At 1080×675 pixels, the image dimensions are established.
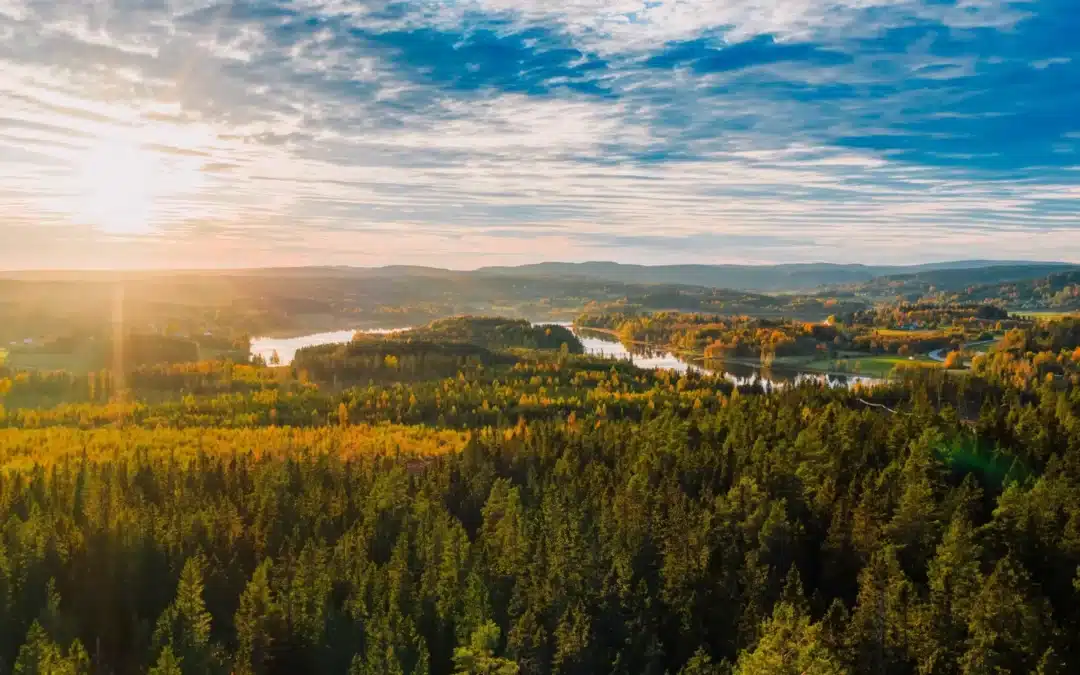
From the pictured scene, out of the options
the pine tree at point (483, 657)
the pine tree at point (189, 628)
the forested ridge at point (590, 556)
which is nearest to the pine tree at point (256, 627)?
the forested ridge at point (590, 556)

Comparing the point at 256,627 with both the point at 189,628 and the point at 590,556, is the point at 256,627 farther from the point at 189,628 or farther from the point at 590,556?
the point at 590,556

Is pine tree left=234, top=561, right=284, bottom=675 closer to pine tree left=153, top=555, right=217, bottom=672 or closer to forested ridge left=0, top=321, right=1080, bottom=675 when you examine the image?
forested ridge left=0, top=321, right=1080, bottom=675

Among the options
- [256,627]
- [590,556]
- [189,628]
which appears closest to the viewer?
[256,627]

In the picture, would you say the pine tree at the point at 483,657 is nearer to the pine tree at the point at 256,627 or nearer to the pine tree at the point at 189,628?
the pine tree at the point at 256,627

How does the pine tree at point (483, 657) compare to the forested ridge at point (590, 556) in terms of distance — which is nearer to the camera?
the pine tree at point (483, 657)

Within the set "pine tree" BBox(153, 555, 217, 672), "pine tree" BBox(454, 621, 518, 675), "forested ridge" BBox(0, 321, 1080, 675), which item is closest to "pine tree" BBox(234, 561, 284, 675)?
"forested ridge" BBox(0, 321, 1080, 675)

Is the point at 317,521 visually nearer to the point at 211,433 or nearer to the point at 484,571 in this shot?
the point at 484,571

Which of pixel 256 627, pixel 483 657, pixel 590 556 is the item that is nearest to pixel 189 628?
pixel 256 627

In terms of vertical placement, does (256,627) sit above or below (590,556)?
below

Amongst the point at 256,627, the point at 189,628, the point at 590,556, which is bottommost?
the point at 189,628
